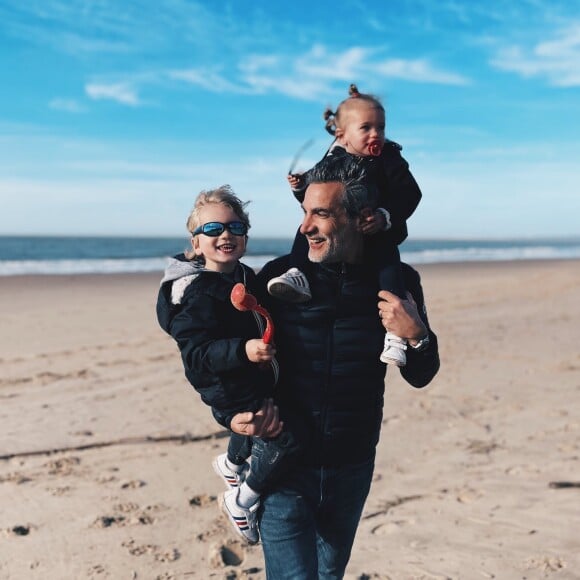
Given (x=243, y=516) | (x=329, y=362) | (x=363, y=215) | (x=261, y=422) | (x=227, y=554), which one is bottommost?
(x=227, y=554)

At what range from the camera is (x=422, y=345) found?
2473 mm

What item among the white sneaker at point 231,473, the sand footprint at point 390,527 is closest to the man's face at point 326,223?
the white sneaker at point 231,473

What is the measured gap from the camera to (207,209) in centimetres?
269

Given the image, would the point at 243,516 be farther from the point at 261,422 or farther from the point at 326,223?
the point at 326,223

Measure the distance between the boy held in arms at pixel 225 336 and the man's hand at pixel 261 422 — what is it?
0.08 ft

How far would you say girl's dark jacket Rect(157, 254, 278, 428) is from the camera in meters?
2.32

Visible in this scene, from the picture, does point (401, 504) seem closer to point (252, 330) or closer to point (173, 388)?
point (252, 330)

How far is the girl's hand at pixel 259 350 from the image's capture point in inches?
88.1

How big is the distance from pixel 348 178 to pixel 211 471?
4002 millimetres

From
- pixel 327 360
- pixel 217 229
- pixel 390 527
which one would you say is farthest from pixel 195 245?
pixel 390 527

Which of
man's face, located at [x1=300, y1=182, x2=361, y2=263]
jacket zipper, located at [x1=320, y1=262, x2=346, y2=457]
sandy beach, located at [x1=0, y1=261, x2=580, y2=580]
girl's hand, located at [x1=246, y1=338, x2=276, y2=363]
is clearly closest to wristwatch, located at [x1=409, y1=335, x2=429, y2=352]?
jacket zipper, located at [x1=320, y1=262, x2=346, y2=457]

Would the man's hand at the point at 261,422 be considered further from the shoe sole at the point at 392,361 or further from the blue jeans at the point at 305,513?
the shoe sole at the point at 392,361

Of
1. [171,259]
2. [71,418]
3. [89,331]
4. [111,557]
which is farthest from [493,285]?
[171,259]

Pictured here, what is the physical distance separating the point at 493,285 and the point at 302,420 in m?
18.1
